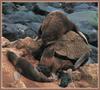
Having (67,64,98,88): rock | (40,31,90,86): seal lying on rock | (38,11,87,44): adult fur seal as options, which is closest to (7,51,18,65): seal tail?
(40,31,90,86): seal lying on rock

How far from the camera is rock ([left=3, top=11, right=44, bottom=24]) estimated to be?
11805 mm

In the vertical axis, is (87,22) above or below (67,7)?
below

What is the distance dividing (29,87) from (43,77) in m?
0.41

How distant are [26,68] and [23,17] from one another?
4.97ft

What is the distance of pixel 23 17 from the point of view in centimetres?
1197

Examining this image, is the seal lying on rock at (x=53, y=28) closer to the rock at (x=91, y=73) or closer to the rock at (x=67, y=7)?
the rock at (x=67, y=7)

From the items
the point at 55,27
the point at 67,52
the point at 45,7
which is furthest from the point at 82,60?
the point at 45,7

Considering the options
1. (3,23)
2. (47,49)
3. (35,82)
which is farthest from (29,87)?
(3,23)

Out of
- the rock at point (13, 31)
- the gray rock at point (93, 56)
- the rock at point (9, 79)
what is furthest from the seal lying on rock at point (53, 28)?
the rock at point (9, 79)

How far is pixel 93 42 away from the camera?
1158cm

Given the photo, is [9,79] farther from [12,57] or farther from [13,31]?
[13,31]

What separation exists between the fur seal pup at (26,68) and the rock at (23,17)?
3.15 feet

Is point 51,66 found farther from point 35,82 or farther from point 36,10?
point 36,10

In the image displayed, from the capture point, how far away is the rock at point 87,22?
11.7 meters
